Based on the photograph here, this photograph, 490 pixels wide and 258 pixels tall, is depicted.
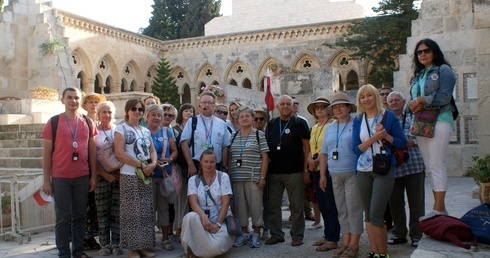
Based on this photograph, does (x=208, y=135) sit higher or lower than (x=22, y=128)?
lower

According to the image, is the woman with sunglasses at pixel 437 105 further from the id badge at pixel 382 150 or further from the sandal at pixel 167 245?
the sandal at pixel 167 245

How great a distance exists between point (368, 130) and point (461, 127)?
7702 mm

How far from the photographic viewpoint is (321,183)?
5.34 meters

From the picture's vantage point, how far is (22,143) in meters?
10.7

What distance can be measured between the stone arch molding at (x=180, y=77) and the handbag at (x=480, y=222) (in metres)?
28.0

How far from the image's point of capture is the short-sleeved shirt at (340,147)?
5012 millimetres

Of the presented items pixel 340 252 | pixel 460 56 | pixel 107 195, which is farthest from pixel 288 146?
pixel 460 56

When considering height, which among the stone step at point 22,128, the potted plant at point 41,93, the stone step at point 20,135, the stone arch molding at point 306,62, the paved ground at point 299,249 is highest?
the stone arch molding at point 306,62

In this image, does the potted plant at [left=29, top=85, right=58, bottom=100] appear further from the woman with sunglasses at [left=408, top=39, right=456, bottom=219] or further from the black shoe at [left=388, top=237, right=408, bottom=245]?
the woman with sunglasses at [left=408, top=39, right=456, bottom=219]

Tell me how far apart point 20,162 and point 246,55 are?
2104cm

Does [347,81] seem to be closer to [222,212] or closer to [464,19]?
[464,19]

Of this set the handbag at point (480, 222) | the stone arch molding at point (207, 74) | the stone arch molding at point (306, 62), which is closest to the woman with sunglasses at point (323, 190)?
the handbag at point (480, 222)

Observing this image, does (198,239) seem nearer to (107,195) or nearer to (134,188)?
(134,188)

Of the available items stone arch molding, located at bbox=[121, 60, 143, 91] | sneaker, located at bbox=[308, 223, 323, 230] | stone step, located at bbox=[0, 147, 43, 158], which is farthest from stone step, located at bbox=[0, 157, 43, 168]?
stone arch molding, located at bbox=[121, 60, 143, 91]
